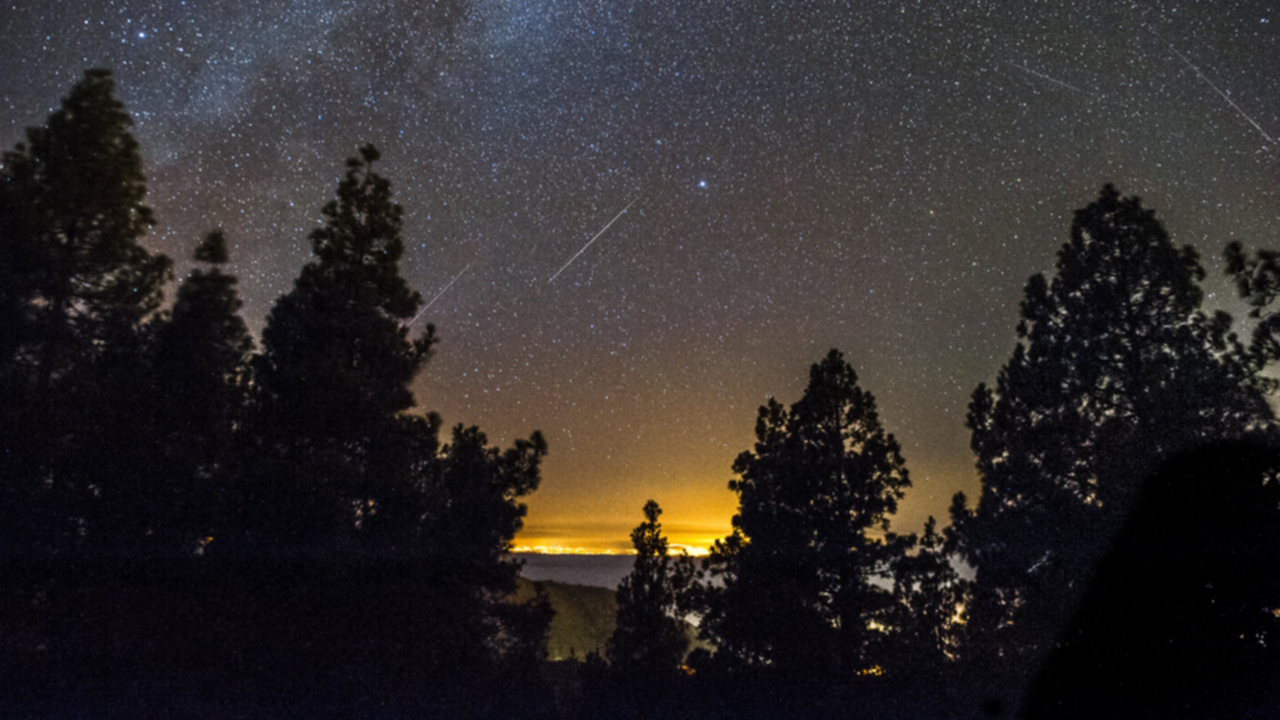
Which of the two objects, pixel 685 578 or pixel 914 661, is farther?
pixel 685 578

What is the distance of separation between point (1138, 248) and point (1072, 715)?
9436 millimetres

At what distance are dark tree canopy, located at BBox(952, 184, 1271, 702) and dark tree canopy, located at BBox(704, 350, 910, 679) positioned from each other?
128 inches

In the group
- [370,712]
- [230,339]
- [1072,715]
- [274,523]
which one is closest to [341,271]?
[230,339]

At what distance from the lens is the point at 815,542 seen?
745 inches

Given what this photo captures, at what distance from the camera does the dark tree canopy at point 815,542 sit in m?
18.1

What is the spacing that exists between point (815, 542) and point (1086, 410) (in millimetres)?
7878

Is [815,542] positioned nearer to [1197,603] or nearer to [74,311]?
[1197,603]

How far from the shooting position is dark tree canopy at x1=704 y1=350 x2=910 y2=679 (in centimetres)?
1809

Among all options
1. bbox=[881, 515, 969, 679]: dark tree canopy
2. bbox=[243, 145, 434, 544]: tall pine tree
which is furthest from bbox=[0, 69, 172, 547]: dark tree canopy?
bbox=[881, 515, 969, 679]: dark tree canopy

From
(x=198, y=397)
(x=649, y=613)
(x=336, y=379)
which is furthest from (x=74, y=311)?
(x=649, y=613)

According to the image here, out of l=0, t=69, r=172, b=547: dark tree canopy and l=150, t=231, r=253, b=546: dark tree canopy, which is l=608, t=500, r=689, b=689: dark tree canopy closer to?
l=150, t=231, r=253, b=546: dark tree canopy

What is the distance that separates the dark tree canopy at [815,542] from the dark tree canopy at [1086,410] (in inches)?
128

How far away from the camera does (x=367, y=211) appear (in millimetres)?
17641

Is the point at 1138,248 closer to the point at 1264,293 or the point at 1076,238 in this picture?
the point at 1076,238
